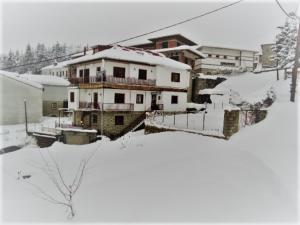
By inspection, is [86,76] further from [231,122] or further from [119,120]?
[231,122]

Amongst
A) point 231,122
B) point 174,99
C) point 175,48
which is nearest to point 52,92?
point 174,99

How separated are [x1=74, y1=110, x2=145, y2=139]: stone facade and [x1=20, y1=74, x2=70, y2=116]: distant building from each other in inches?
90.6

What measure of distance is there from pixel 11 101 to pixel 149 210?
1410 cm

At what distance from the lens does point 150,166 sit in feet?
22.8

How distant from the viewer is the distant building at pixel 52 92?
18453 millimetres

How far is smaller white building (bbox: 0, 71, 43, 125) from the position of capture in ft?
48.7

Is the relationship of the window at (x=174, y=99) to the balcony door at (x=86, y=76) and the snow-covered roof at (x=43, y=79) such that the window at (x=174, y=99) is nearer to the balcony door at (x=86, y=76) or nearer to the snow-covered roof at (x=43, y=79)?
the balcony door at (x=86, y=76)

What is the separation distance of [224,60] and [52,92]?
79.5 feet

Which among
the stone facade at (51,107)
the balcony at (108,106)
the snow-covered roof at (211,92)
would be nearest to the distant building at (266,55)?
the snow-covered roof at (211,92)

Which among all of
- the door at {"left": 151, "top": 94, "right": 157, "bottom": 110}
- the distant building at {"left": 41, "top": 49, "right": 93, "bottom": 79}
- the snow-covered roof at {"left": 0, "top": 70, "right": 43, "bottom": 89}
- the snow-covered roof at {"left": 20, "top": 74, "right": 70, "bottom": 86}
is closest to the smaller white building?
the snow-covered roof at {"left": 0, "top": 70, "right": 43, "bottom": 89}

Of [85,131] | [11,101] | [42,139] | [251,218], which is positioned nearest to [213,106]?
[85,131]

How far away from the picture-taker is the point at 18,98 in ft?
53.5

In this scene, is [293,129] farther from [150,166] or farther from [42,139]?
[42,139]

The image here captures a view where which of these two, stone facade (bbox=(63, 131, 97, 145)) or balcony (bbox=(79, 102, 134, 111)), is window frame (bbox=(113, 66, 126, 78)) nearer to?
balcony (bbox=(79, 102, 134, 111))
